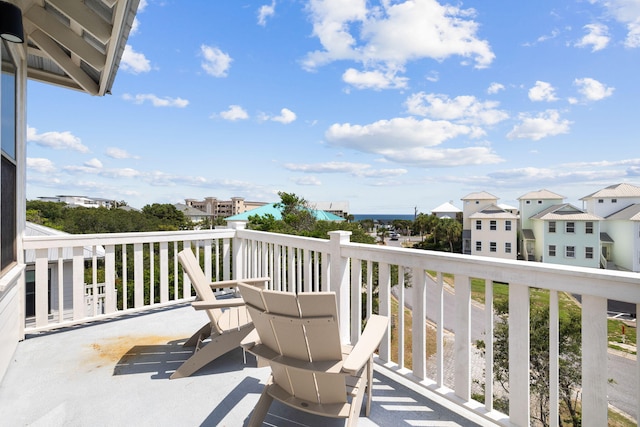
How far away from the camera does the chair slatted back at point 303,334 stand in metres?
1.76

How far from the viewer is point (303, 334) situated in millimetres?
1811

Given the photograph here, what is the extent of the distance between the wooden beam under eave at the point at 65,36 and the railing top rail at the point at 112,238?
78.6 inches

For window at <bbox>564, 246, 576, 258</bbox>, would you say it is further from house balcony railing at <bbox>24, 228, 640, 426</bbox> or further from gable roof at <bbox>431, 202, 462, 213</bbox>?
house balcony railing at <bbox>24, 228, 640, 426</bbox>

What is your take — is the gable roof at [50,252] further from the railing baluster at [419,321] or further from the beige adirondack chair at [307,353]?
the railing baluster at [419,321]

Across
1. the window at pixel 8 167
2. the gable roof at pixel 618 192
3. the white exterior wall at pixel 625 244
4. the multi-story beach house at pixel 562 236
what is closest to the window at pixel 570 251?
the multi-story beach house at pixel 562 236

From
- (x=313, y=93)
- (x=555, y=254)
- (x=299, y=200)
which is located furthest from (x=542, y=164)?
(x=299, y=200)

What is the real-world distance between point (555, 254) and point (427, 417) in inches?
1205

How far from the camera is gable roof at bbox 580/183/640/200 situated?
22.2 metres

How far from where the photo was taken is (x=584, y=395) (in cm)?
162

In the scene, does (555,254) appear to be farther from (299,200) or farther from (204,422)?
(204,422)

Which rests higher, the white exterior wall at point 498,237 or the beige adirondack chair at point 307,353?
the beige adirondack chair at point 307,353

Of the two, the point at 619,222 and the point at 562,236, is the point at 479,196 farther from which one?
the point at 619,222

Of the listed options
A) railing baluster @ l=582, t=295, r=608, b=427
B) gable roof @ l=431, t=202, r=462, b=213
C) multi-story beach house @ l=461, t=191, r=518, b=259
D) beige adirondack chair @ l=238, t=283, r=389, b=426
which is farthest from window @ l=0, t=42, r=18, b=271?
gable roof @ l=431, t=202, r=462, b=213

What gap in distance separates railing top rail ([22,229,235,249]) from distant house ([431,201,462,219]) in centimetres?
5014
